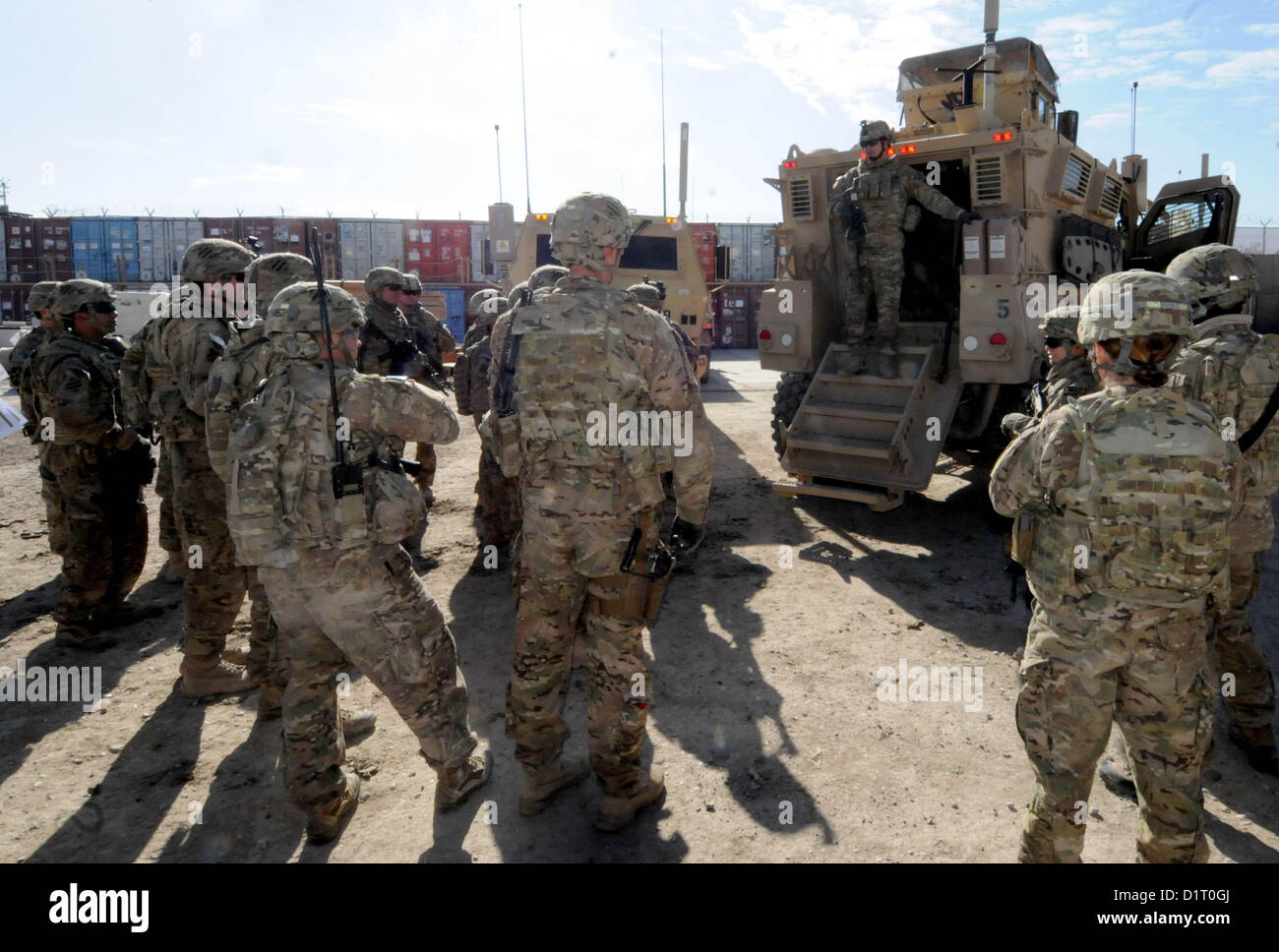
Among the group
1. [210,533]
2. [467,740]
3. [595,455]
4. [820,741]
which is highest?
[595,455]

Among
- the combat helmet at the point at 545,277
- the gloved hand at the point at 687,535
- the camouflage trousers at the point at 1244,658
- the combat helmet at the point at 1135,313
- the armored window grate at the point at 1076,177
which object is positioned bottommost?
the camouflage trousers at the point at 1244,658

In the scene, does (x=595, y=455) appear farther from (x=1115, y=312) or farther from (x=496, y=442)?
(x=1115, y=312)

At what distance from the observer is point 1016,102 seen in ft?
23.4

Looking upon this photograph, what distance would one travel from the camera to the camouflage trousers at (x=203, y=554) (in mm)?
3723

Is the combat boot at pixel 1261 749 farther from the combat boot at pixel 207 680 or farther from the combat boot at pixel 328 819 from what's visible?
the combat boot at pixel 207 680

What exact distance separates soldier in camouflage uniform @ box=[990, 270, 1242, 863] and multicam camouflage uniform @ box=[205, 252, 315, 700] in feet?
7.93

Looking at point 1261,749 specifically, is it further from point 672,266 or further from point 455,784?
point 672,266

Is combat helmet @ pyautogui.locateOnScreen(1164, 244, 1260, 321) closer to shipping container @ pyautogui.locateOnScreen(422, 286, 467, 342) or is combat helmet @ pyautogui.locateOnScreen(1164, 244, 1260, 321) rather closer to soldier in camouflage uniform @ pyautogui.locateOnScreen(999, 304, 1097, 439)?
soldier in camouflage uniform @ pyautogui.locateOnScreen(999, 304, 1097, 439)

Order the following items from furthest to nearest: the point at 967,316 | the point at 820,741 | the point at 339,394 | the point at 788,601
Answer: the point at 967,316 → the point at 788,601 → the point at 820,741 → the point at 339,394

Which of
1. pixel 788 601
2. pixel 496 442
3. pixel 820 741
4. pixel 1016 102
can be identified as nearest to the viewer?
pixel 496 442

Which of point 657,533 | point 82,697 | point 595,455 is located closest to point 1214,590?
point 657,533

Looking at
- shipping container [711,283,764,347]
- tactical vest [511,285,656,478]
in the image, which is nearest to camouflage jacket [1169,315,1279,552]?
tactical vest [511,285,656,478]

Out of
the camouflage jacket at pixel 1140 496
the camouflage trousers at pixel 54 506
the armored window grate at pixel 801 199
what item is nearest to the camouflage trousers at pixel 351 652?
the camouflage jacket at pixel 1140 496
